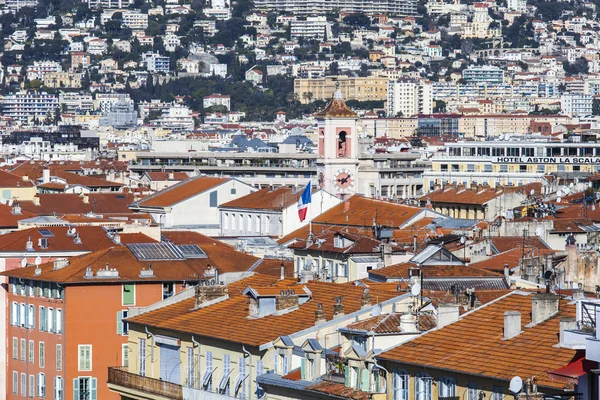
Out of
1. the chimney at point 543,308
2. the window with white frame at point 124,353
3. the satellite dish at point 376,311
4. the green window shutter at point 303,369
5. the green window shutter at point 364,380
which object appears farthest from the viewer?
the window with white frame at point 124,353

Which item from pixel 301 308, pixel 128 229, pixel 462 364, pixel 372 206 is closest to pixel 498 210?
pixel 372 206

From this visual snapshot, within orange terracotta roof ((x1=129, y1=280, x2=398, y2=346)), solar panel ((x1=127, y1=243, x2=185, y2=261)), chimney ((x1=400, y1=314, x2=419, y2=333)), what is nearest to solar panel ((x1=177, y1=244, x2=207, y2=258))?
solar panel ((x1=127, y1=243, x2=185, y2=261))

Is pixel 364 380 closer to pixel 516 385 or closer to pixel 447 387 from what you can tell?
pixel 447 387

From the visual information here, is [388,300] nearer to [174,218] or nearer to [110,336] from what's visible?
[110,336]

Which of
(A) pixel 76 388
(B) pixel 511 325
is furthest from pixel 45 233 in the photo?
(B) pixel 511 325

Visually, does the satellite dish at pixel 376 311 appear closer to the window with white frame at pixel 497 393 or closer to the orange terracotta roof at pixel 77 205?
the window with white frame at pixel 497 393

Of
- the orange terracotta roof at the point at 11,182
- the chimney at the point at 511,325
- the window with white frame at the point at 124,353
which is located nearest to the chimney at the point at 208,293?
the window with white frame at the point at 124,353

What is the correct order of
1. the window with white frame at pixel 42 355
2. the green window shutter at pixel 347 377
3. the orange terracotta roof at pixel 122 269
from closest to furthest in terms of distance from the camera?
1. the green window shutter at pixel 347 377
2. the orange terracotta roof at pixel 122 269
3. the window with white frame at pixel 42 355
